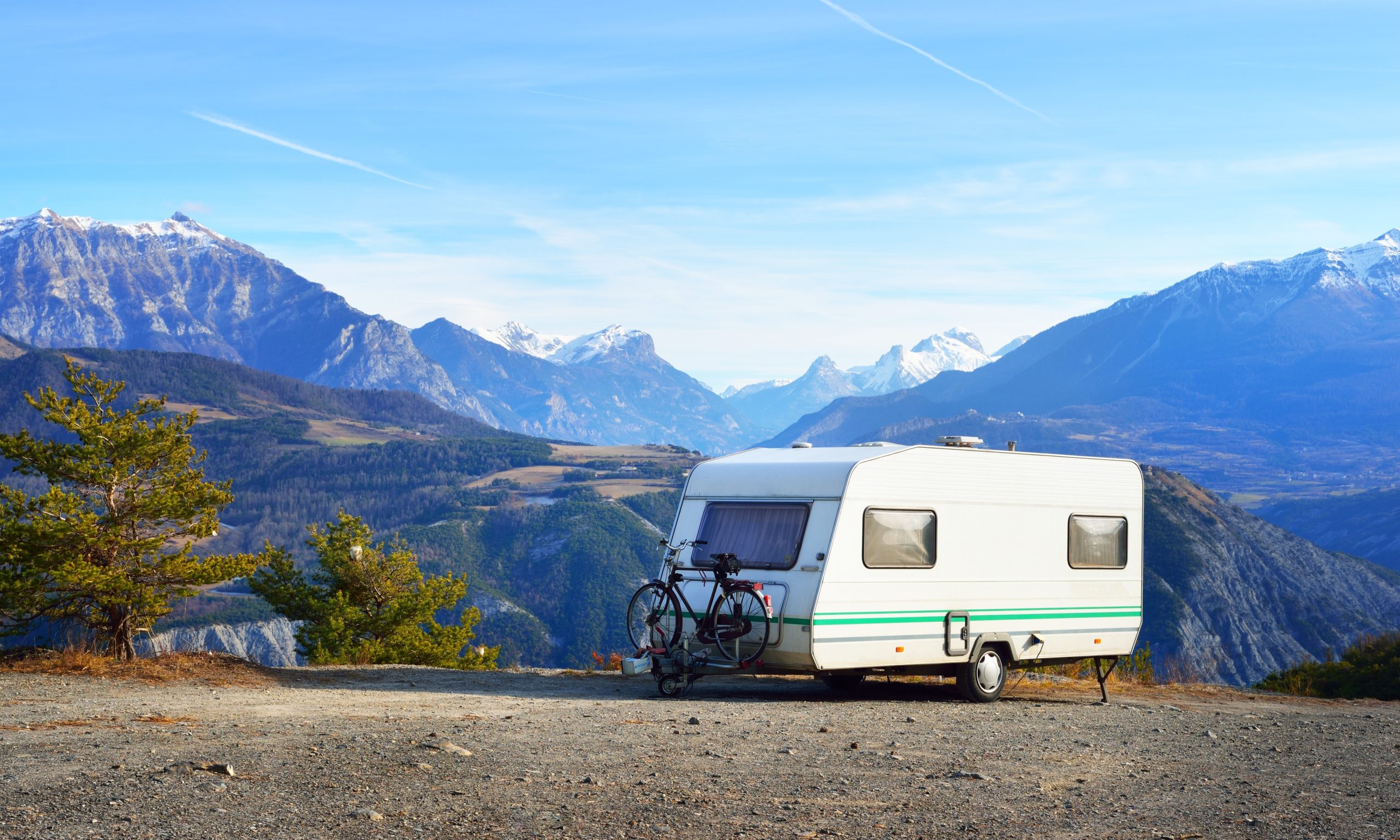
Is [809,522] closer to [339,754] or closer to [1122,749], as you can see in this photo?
[1122,749]

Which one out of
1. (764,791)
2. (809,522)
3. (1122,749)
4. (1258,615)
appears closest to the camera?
(764,791)

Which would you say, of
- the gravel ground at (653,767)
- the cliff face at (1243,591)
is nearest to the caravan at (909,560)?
the gravel ground at (653,767)

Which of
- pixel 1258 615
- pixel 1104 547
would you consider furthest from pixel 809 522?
pixel 1258 615

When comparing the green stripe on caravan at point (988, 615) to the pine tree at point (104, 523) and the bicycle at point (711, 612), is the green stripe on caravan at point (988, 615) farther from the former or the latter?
the pine tree at point (104, 523)

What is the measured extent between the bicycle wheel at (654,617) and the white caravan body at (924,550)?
11.4 inches

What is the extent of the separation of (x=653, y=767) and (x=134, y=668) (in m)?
8.35

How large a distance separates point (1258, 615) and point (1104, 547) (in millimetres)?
139324

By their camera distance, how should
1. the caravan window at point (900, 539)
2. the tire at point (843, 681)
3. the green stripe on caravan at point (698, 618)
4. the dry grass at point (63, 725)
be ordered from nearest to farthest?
the dry grass at point (63, 725), the green stripe on caravan at point (698, 618), the caravan window at point (900, 539), the tire at point (843, 681)

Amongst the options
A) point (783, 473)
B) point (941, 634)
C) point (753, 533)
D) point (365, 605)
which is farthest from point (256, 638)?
point (941, 634)

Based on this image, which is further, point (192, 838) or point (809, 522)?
point (809, 522)

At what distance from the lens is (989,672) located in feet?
46.6

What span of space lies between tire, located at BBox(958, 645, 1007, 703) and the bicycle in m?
2.87

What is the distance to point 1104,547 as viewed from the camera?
15.6 m

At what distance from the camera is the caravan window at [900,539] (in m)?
13.1
